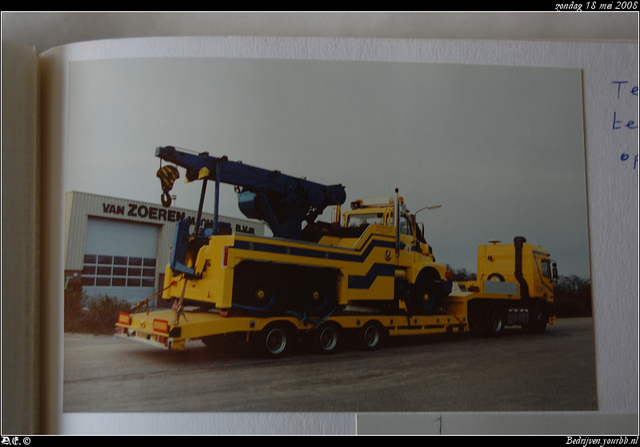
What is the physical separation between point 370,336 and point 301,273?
2.73 ft

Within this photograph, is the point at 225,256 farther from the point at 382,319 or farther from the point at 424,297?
the point at 424,297

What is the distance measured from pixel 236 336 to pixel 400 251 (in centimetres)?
166

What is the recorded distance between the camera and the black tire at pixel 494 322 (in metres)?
4.42

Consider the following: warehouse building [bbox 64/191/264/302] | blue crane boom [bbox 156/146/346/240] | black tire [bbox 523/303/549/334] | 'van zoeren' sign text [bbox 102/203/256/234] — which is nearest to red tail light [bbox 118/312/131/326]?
warehouse building [bbox 64/191/264/302]

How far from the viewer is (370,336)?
414 centimetres

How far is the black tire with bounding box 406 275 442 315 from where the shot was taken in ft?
14.4

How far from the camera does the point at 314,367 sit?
12.5 ft

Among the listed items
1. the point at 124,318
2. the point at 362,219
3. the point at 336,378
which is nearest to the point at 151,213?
the point at 124,318

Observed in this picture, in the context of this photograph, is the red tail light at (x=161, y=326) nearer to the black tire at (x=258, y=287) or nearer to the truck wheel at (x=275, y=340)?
the black tire at (x=258, y=287)

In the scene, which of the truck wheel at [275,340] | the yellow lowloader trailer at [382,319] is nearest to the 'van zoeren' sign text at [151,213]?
the yellow lowloader trailer at [382,319]

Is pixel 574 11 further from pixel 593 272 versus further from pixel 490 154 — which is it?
pixel 593 272

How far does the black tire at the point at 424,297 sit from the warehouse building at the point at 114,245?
2248 millimetres

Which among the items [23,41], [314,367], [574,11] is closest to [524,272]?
[314,367]

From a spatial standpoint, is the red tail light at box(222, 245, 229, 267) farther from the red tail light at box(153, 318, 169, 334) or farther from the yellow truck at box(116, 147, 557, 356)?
the red tail light at box(153, 318, 169, 334)
